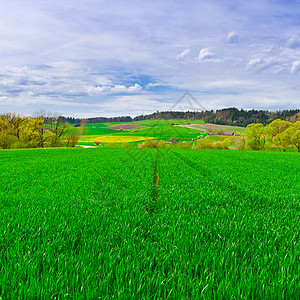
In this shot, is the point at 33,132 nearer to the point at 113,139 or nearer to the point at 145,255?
the point at 113,139

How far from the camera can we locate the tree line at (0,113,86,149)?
58.2 metres

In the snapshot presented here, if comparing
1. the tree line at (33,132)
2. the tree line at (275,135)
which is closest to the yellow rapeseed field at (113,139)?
the tree line at (33,132)

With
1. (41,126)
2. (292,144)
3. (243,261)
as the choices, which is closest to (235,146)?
(292,144)

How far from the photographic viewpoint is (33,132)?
197ft

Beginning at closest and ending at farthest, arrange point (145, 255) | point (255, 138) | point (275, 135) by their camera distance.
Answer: point (145, 255), point (275, 135), point (255, 138)

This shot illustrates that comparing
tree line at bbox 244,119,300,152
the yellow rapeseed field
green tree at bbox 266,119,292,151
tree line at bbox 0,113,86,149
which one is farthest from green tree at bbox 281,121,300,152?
tree line at bbox 0,113,86,149

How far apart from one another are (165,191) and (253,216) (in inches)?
149

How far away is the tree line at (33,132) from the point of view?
2292 inches

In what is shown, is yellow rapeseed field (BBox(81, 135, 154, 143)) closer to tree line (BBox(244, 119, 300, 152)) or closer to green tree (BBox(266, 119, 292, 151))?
tree line (BBox(244, 119, 300, 152))

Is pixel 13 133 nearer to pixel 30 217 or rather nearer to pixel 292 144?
pixel 30 217

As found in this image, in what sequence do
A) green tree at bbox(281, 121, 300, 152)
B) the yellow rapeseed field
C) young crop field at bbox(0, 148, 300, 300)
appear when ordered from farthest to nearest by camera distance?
1. the yellow rapeseed field
2. green tree at bbox(281, 121, 300, 152)
3. young crop field at bbox(0, 148, 300, 300)

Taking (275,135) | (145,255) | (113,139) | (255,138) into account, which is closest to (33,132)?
(113,139)

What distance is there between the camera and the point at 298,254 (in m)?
3.24

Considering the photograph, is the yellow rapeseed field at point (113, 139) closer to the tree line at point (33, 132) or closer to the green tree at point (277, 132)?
the tree line at point (33, 132)
